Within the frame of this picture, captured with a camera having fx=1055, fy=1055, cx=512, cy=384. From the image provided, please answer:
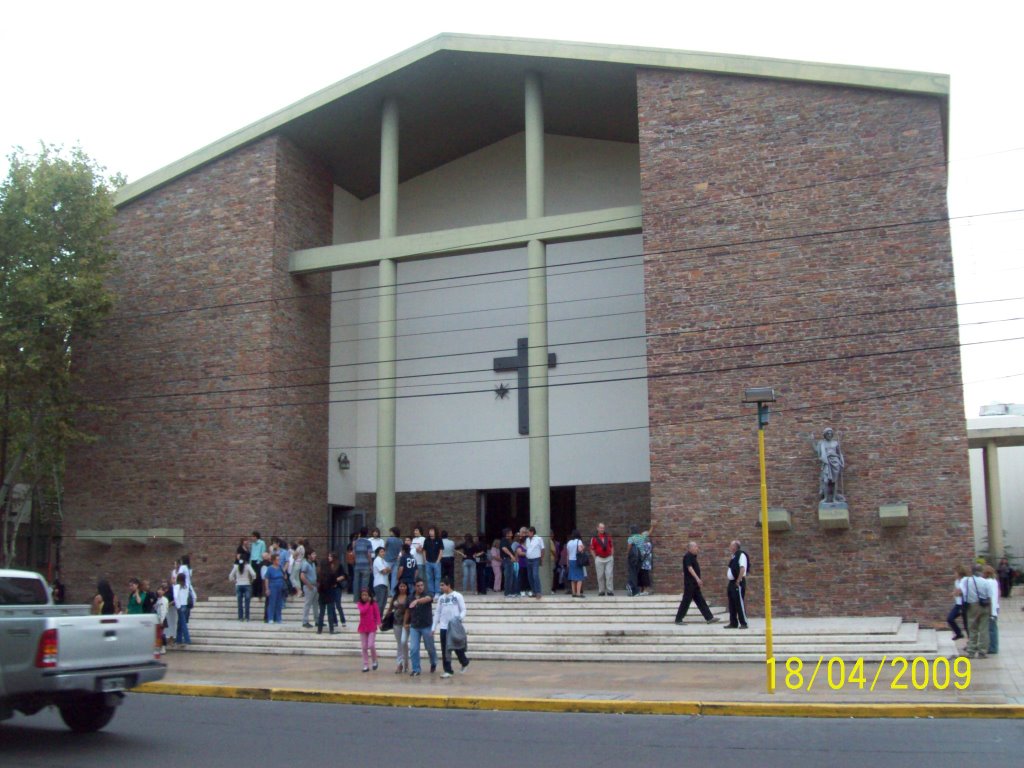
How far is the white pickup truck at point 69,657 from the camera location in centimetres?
903

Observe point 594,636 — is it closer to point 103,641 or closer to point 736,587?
point 736,587

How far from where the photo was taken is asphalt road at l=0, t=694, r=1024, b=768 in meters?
8.81

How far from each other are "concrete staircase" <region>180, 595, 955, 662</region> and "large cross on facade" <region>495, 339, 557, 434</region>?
5.45m

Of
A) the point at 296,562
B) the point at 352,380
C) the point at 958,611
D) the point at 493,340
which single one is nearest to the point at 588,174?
the point at 493,340

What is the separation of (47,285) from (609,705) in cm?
1683

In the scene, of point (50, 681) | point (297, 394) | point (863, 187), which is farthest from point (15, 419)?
point (863, 187)

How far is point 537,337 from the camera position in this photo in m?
22.8

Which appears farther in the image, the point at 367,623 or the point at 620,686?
the point at 367,623

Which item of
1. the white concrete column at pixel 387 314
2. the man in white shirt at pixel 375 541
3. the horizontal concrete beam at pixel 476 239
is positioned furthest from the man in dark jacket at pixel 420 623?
the horizontal concrete beam at pixel 476 239

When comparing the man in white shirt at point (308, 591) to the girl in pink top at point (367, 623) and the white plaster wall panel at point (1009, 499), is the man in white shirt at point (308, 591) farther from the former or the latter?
the white plaster wall panel at point (1009, 499)

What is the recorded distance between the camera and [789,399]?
2000 cm

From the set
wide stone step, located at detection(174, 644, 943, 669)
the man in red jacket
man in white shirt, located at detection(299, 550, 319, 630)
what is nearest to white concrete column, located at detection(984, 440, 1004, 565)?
the man in red jacket

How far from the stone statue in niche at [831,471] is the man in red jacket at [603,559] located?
4.15 meters

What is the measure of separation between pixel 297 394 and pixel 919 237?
14.1m
